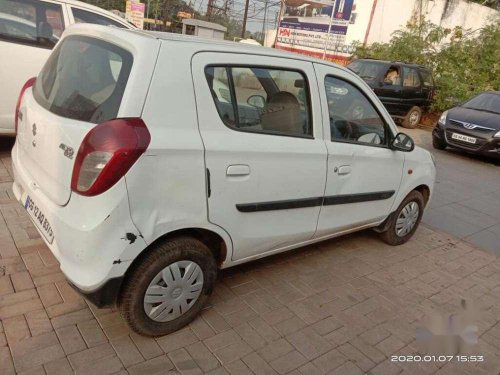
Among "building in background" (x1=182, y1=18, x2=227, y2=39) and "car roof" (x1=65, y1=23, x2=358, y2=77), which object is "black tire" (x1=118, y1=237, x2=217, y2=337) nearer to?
"car roof" (x1=65, y1=23, x2=358, y2=77)

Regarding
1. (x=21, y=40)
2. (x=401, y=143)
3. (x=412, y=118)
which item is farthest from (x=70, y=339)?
(x=412, y=118)

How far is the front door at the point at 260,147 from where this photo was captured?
→ 2266mm

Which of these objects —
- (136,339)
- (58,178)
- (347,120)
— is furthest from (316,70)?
(136,339)

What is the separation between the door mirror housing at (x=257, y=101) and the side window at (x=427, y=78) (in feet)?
34.4

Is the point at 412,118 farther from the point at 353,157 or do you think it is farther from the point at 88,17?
the point at 353,157

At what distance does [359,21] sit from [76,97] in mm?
17092

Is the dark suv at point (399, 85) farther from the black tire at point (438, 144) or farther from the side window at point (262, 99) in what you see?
the side window at point (262, 99)

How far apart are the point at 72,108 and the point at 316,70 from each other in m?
1.64

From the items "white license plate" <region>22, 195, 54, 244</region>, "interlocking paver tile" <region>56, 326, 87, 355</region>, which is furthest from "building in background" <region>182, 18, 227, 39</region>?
"interlocking paver tile" <region>56, 326, 87, 355</region>

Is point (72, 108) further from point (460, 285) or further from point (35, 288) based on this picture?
point (460, 285)

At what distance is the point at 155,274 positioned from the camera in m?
2.21

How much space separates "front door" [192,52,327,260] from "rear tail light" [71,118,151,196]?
0.40 m

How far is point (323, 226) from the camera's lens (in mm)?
3141

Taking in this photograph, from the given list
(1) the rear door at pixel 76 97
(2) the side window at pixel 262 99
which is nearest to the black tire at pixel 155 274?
(1) the rear door at pixel 76 97
